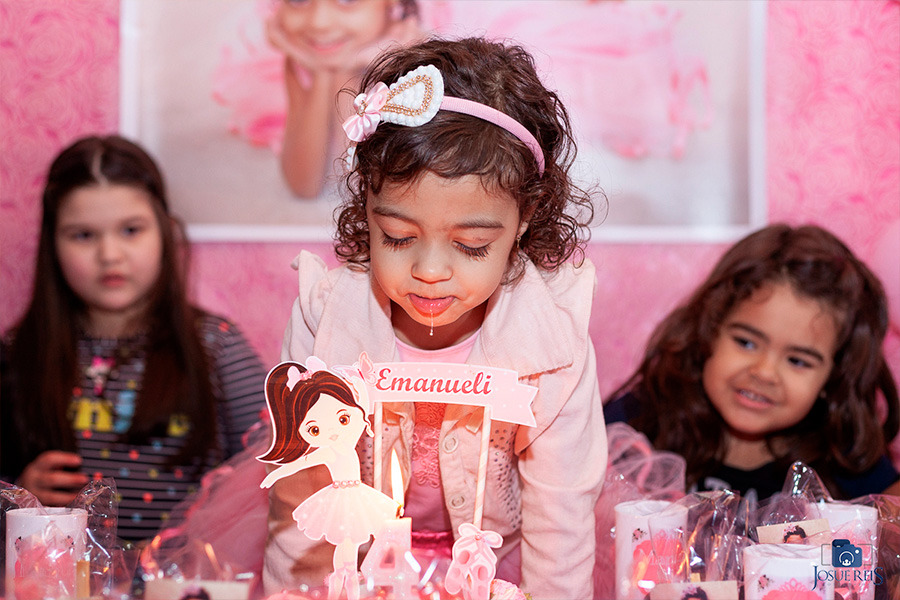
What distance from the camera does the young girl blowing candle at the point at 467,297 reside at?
931 mm

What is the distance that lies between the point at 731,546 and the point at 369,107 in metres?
0.71

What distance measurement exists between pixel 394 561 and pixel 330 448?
148 mm

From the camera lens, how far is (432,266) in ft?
3.00

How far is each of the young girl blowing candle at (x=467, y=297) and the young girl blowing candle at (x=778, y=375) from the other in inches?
23.1

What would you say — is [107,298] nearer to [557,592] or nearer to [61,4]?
[61,4]

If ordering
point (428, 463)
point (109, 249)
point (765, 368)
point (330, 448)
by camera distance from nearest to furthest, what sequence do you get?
point (330, 448) → point (428, 463) → point (765, 368) → point (109, 249)

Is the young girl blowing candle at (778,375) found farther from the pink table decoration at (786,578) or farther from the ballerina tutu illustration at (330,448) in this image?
the ballerina tutu illustration at (330,448)

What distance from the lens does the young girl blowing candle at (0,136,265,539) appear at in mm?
1761

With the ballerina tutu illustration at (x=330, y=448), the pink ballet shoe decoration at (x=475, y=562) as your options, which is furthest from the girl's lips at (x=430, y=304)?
the pink ballet shoe decoration at (x=475, y=562)

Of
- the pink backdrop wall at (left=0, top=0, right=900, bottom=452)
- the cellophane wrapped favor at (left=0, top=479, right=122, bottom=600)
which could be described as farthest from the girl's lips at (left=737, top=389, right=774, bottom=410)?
the cellophane wrapped favor at (left=0, top=479, right=122, bottom=600)

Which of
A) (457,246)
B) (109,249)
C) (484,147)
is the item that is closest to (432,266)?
(457,246)

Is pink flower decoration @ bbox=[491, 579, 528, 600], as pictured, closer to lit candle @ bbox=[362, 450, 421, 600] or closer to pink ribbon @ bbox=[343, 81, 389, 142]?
lit candle @ bbox=[362, 450, 421, 600]

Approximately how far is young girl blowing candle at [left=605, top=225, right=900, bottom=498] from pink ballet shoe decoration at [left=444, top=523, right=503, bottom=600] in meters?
0.84

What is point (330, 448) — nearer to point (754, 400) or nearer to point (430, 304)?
point (430, 304)
